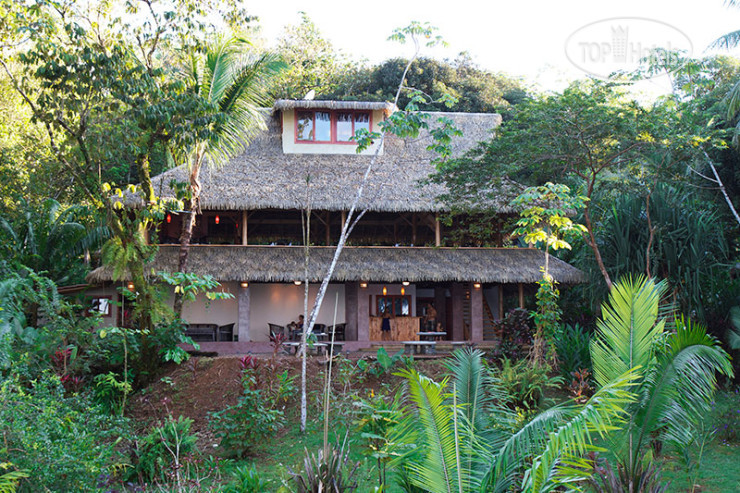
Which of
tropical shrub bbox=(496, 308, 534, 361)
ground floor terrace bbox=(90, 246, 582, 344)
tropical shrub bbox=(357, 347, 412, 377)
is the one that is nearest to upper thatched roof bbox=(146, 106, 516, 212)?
ground floor terrace bbox=(90, 246, 582, 344)

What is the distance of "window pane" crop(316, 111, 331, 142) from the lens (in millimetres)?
20375

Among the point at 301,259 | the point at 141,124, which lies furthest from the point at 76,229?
the point at 141,124

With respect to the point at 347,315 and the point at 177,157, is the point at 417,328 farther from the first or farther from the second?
the point at 177,157

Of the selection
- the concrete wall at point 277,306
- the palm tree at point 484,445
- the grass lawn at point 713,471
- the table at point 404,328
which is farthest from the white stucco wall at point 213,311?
the palm tree at point 484,445

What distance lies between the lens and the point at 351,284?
1803cm

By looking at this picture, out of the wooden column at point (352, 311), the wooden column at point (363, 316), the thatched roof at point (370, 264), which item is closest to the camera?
the thatched roof at point (370, 264)

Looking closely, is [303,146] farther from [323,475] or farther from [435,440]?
[435,440]

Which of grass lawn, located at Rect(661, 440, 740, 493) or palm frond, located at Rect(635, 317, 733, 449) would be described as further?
grass lawn, located at Rect(661, 440, 740, 493)

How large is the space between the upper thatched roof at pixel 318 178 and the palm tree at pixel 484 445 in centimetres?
1032

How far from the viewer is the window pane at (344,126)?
2016 centimetres

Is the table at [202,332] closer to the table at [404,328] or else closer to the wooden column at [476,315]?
the table at [404,328]

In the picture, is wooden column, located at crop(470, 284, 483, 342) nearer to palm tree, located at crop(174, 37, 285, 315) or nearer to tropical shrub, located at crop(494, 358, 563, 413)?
tropical shrub, located at crop(494, 358, 563, 413)

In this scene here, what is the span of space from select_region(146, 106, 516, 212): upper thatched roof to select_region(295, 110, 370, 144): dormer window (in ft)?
2.02

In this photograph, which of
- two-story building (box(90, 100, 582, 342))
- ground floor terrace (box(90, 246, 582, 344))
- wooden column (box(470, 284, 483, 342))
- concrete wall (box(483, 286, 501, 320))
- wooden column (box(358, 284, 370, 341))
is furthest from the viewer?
concrete wall (box(483, 286, 501, 320))
